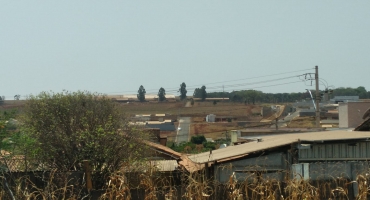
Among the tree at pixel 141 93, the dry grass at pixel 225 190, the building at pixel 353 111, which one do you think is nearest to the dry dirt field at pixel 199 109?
the tree at pixel 141 93

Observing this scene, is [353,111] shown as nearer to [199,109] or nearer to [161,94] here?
[199,109]

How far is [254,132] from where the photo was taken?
37.1m

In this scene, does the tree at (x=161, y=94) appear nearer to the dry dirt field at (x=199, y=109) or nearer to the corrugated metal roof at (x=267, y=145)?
the dry dirt field at (x=199, y=109)

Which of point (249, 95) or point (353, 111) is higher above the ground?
point (249, 95)

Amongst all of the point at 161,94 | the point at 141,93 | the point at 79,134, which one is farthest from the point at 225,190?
the point at 161,94

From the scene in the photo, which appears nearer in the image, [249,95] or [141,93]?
[141,93]

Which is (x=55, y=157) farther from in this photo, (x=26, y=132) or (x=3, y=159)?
(x=3, y=159)

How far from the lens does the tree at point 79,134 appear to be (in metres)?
18.0

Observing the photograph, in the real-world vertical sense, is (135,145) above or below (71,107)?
below

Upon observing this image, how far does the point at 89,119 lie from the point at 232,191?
9.81m

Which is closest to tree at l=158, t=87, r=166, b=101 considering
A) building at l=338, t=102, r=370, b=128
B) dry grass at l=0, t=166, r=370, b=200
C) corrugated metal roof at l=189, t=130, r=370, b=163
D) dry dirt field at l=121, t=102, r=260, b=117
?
dry dirt field at l=121, t=102, r=260, b=117

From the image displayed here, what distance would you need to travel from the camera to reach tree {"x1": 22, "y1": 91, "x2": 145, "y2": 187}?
18.0 metres

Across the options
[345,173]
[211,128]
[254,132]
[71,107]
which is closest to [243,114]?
[211,128]

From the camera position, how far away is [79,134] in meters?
18.6
